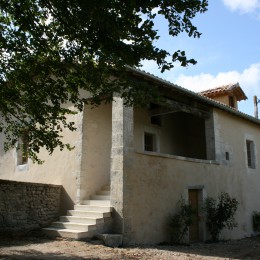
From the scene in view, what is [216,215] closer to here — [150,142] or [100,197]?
[150,142]

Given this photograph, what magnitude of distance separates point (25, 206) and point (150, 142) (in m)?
5.20

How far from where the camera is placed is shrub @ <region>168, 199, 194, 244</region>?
964 cm

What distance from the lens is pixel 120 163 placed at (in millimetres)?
8812

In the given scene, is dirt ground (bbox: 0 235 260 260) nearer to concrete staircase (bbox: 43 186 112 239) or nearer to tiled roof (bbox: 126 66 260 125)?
concrete staircase (bbox: 43 186 112 239)

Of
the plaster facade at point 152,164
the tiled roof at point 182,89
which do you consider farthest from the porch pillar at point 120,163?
the tiled roof at point 182,89

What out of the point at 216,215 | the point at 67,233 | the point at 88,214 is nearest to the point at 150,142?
the point at 216,215

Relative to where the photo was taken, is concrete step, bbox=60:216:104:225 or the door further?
the door

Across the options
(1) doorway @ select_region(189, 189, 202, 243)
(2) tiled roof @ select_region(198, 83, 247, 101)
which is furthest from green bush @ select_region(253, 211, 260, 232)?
(2) tiled roof @ select_region(198, 83, 247, 101)

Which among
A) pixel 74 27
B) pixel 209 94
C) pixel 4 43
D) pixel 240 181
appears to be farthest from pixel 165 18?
pixel 209 94

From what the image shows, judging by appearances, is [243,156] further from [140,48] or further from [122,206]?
[140,48]

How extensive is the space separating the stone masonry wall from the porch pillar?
79.1 inches

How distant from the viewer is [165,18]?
16.1 feet

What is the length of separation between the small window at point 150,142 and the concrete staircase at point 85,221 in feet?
10.3

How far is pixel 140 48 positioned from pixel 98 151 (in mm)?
5928
